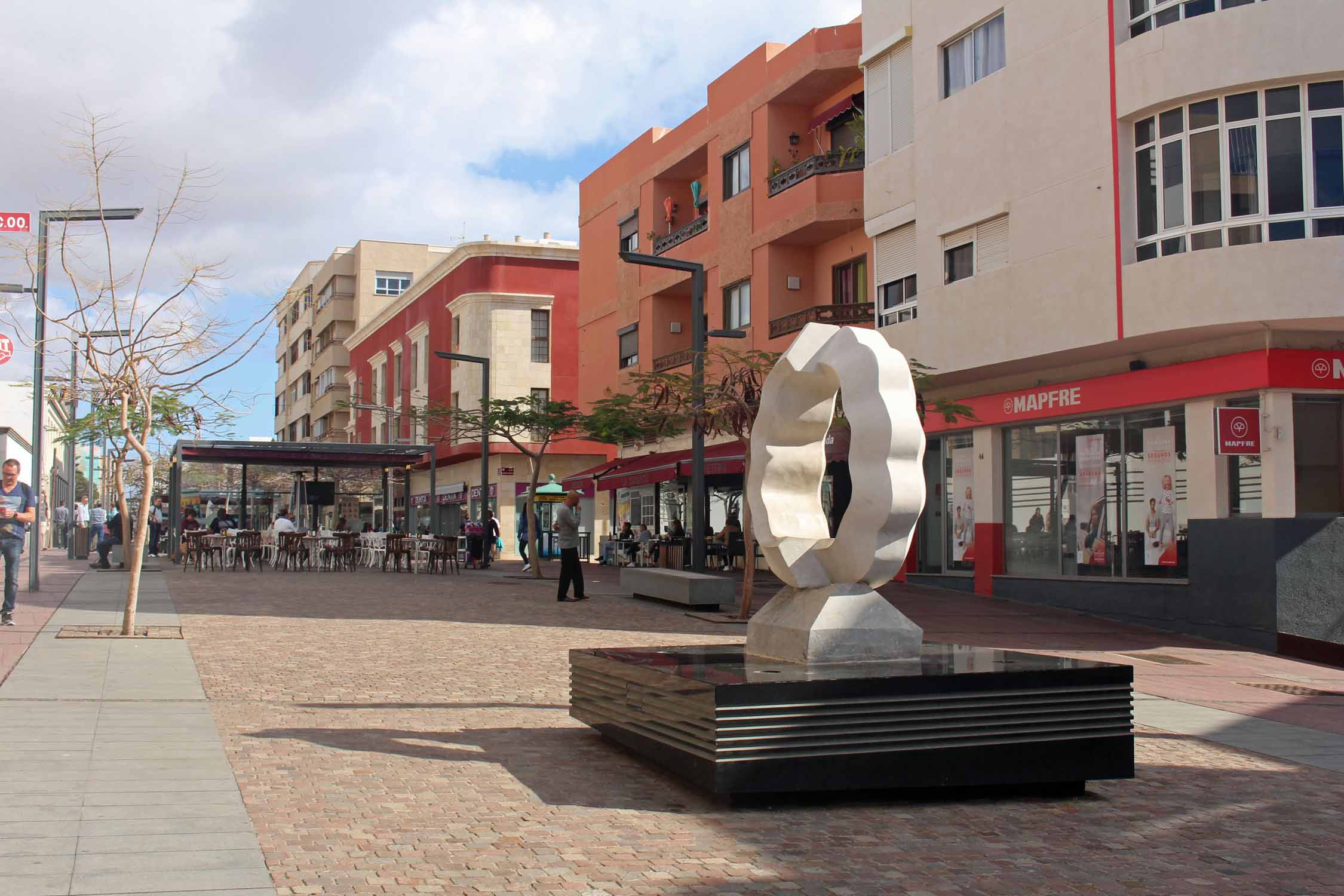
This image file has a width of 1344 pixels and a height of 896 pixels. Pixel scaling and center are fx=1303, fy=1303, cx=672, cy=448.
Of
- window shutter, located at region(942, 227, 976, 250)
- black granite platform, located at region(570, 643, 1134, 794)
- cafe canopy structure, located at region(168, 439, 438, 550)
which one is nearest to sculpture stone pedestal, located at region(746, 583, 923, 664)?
black granite platform, located at region(570, 643, 1134, 794)

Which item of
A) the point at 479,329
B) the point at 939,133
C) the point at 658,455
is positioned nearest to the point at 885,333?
the point at 939,133

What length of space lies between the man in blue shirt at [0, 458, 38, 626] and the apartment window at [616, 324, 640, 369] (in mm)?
24301

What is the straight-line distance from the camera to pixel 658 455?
112 ft

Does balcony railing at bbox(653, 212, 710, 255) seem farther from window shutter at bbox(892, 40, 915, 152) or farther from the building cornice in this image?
the building cornice

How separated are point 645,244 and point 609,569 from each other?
9467 millimetres

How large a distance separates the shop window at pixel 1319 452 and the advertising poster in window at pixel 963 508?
719 cm

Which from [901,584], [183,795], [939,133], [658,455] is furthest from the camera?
[658,455]

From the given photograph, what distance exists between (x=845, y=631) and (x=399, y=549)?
23898 mm

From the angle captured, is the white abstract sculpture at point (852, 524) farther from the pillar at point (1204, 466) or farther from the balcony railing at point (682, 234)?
the balcony railing at point (682, 234)

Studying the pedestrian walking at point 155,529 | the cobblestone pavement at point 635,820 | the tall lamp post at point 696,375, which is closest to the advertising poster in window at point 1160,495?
the tall lamp post at point 696,375

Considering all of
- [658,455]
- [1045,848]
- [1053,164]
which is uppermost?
[1053,164]

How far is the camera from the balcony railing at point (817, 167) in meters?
27.5

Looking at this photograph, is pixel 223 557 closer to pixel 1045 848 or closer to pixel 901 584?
pixel 901 584

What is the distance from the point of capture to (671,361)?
3512cm
